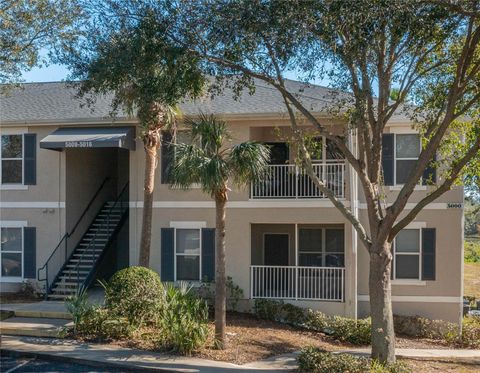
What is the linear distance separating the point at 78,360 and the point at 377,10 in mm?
8725

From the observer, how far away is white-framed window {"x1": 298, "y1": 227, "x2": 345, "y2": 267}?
20.2 m

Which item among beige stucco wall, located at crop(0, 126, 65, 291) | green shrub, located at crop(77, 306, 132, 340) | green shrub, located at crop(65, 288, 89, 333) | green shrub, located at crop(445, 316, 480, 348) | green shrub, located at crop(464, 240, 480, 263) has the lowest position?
Answer: green shrub, located at crop(464, 240, 480, 263)

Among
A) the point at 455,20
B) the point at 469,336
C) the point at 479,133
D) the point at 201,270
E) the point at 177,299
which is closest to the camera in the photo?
the point at 455,20

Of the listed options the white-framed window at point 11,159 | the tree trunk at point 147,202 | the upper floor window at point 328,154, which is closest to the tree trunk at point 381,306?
the upper floor window at point 328,154

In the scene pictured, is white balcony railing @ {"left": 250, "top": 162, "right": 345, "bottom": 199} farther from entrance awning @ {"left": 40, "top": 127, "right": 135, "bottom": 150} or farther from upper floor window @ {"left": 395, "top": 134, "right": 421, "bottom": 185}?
entrance awning @ {"left": 40, "top": 127, "right": 135, "bottom": 150}

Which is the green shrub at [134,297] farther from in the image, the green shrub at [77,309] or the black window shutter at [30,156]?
the black window shutter at [30,156]

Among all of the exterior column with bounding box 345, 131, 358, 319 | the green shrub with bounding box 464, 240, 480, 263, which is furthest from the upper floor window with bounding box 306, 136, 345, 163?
the green shrub with bounding box 464, 240, 480, 263

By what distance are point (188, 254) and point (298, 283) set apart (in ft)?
11.4

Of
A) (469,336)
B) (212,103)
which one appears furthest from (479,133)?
(212,103)

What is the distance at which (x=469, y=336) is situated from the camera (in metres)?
16.9

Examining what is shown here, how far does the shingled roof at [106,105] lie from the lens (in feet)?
60.7

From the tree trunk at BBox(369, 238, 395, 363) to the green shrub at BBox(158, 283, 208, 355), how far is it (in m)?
3.69

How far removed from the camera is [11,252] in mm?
20188

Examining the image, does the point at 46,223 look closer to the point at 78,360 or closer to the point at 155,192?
the point at 155,192
